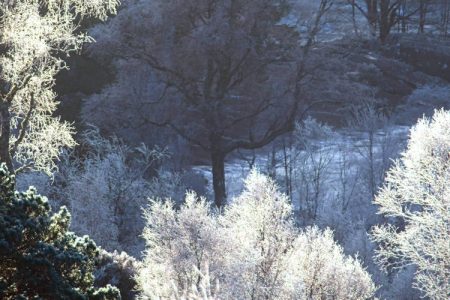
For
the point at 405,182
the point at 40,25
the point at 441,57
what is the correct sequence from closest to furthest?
the point at 40,25 < the point at 405,182 < the point at 441,57

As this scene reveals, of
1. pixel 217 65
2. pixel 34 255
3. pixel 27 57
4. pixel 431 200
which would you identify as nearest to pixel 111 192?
pixel 217 65

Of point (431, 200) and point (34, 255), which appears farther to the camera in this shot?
point (431, 200)

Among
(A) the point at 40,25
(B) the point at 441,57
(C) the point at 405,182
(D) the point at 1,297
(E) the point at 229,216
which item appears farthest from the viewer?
(B) the point at 441,57

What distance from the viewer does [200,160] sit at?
43312mm

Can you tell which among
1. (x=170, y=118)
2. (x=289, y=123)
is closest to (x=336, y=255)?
(x=289, y=123)

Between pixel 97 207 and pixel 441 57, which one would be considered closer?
pixel 97 207

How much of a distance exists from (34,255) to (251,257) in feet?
42.3

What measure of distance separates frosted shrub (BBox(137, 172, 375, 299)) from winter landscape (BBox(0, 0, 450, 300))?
2.5 inches

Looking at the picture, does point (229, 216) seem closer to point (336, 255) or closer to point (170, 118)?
point (336, 255)

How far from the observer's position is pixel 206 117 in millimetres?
30391

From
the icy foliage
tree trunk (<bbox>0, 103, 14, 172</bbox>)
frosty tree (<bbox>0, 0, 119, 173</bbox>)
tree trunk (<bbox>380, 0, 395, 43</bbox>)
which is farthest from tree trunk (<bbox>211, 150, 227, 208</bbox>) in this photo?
tree trunk (<bbox>380, 0, 395, 43</bbox>)

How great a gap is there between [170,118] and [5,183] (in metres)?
21.8

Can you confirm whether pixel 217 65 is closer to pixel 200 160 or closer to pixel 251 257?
pixel 251 257

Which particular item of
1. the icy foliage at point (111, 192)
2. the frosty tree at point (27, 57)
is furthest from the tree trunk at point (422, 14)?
the frosty tree at point (27, 57)
